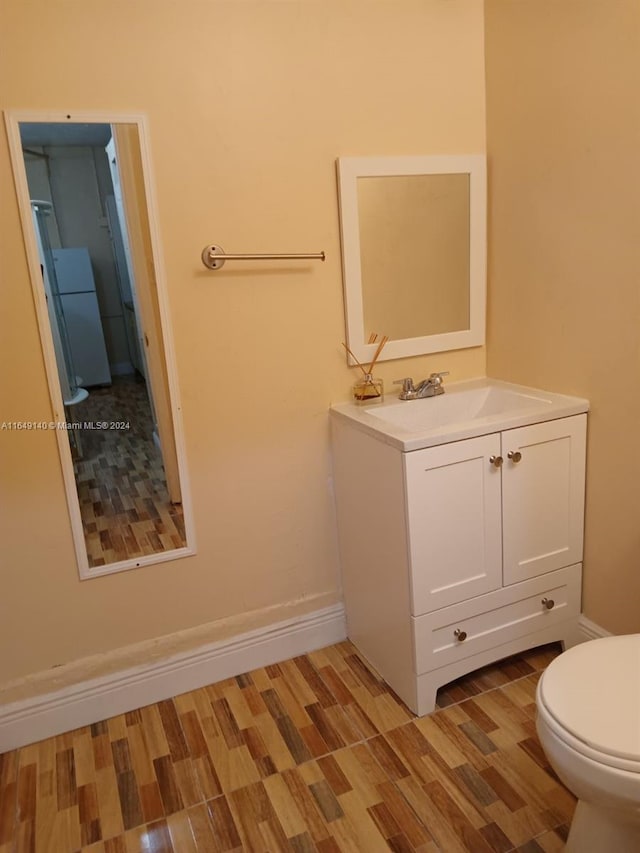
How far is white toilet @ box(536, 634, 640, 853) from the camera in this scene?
1.13 m

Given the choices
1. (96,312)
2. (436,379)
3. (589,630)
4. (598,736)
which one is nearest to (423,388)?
(436,379)

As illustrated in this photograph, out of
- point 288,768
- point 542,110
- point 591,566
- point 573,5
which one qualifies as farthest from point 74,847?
point 573,5

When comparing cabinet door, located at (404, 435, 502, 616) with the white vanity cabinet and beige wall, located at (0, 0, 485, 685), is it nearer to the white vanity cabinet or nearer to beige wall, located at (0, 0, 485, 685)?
the white vanity cabinet

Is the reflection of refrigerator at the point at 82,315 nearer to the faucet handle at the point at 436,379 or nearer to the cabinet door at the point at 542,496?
the faucet handle at the point at 436,379

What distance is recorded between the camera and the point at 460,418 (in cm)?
219

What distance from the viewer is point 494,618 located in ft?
6.34

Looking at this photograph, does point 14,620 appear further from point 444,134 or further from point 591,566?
point 444,134

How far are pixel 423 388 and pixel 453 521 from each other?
0.52 meters

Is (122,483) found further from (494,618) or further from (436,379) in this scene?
(494,618)

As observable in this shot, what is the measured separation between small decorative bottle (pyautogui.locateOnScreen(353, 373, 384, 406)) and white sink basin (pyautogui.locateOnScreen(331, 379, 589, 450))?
0.03m

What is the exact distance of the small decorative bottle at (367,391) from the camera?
2092 millimetres

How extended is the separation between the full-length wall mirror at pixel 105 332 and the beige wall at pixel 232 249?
0.14 feet

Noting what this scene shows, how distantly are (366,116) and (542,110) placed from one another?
527mm

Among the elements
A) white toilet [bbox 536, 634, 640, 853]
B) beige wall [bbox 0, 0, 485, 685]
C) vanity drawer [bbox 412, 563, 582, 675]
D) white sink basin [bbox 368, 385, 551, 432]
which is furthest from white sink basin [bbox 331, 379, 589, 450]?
white toilet [bbox 536, 634, 640, 853]
